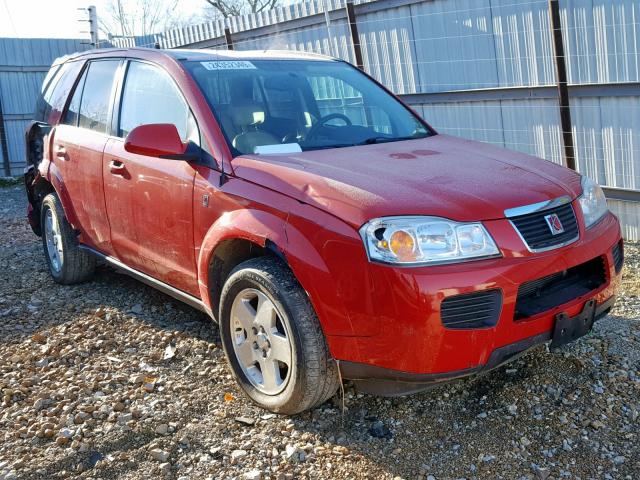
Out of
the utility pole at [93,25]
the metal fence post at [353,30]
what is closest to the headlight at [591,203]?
the metal fence post at [353,30]

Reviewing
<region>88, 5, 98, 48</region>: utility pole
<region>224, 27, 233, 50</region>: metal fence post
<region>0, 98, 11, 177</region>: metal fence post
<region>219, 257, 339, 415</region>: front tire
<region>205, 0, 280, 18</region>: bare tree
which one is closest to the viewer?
<region>219, 257, 339, 415</region>: front tire

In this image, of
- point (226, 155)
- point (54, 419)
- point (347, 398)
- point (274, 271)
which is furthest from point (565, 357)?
point (54, 419)

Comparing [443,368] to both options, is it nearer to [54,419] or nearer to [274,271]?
[274,271]

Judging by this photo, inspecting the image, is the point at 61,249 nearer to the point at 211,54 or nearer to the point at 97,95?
the point at 97,95

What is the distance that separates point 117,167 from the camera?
449cm

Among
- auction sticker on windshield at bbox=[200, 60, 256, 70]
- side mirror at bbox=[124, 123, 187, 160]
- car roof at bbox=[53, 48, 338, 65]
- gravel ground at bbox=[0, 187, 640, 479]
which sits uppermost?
car roof at bbox=[53, 48, 338, 65]

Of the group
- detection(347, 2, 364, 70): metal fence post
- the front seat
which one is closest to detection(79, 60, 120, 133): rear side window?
the front seat

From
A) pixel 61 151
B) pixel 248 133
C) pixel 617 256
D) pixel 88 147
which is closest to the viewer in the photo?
pixel 617 256

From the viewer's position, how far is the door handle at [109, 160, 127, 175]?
444 cm

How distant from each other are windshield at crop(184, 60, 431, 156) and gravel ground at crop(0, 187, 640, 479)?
4.46ft

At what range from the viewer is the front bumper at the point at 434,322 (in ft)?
9.41

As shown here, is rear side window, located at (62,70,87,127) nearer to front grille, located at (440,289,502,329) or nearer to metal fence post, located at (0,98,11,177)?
front grille, located at (440,289,502,329)

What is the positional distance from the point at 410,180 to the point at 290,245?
2.04ft

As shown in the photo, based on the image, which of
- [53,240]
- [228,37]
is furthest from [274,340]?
[228,37]
